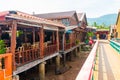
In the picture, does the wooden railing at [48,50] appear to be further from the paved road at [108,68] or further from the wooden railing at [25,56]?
Answer: the paved road at [108,68]

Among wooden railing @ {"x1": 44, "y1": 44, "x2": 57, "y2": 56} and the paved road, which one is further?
wooden railing @ {"x1": 44, "y1": 44, "x2": 57, "y2": 56}

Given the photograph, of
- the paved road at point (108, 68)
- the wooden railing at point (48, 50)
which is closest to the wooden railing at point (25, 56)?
the wooden railing at point (48, 50)

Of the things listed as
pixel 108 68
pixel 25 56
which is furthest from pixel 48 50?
pixel 108 68

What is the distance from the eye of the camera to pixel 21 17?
951 centimetres

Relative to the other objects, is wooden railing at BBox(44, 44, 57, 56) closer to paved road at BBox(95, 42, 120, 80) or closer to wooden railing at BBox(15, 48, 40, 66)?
wooden railing at BBox(15, 48, 40, 66)

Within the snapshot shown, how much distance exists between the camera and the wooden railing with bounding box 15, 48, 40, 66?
10.0 meters

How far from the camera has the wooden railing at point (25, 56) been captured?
10009mm

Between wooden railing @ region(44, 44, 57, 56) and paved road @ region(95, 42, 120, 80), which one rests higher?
wooden railing @ region(44, 44, 57, 56)

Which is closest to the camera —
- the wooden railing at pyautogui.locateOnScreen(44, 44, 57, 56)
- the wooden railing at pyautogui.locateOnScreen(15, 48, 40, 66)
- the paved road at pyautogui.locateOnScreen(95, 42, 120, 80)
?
Answer: the paved road at pyautogui.locateOnScreen(95, 42, 120, 80)

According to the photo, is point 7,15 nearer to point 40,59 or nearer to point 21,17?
point 21,17

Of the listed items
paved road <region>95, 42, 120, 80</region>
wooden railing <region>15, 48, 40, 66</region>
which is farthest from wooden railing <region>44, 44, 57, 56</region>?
paved road <region>95, 42, 120, 80</region>

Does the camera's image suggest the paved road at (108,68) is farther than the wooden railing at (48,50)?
No

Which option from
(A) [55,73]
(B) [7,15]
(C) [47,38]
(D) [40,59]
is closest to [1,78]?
(B) [7,15]

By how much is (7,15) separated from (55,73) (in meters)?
9.84
